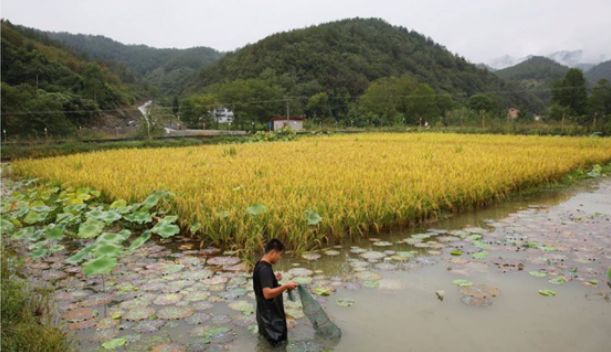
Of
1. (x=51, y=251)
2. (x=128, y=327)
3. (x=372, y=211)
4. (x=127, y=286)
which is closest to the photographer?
(x=128, y=327)

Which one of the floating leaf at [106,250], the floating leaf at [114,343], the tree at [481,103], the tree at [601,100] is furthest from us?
the tree at [481,103]

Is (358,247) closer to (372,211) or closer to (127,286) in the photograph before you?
(372,211)

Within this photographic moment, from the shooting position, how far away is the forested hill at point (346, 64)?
71.1 metres

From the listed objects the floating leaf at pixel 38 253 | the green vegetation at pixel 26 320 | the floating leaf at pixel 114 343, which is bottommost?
the floating leaf at pixel 114 343

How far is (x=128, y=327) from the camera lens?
11.2 ft

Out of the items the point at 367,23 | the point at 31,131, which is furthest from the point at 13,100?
the point at 367,23

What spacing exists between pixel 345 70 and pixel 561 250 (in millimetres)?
69709

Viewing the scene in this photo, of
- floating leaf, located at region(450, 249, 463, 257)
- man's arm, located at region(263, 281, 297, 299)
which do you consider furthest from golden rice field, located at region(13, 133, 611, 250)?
man's arm, located at region(263, 281, 297, 299)

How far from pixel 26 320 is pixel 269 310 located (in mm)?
1846

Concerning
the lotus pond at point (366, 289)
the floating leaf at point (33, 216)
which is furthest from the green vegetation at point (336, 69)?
the lotus pond at point (366, 289)

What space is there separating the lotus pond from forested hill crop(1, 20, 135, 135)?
2787cm

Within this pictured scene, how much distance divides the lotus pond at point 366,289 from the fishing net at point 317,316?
0.07 meters

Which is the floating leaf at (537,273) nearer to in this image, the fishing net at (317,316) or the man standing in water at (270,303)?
the fishing net at (317,316)

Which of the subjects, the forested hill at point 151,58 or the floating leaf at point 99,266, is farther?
the forested hill at point 151,58
